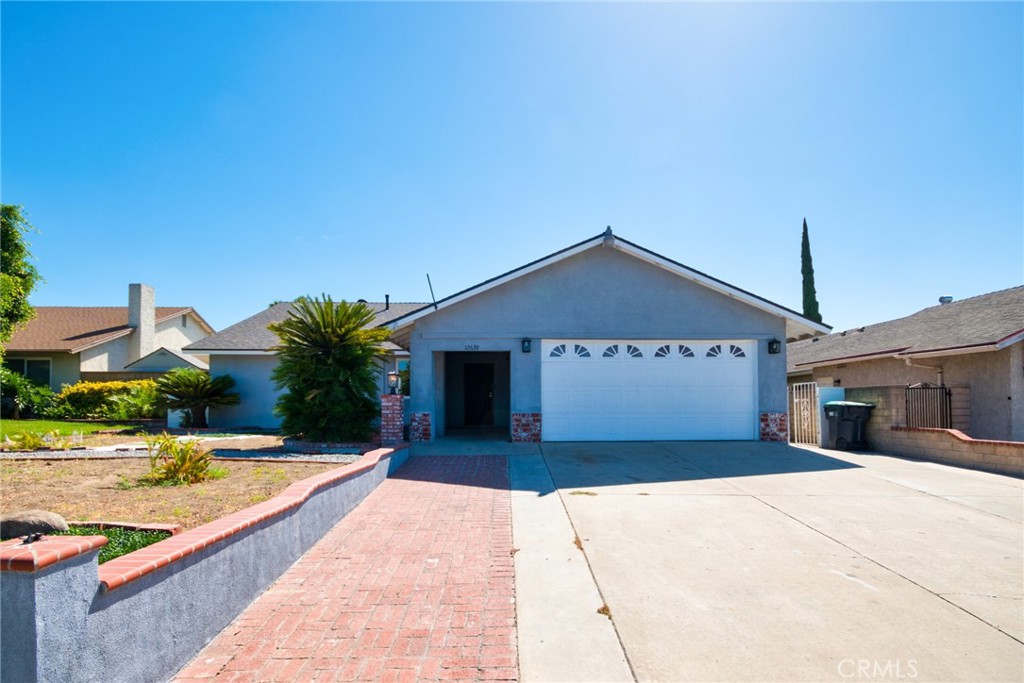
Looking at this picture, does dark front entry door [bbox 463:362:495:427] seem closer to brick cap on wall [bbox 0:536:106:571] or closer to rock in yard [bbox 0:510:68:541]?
rock in yard [bbox 0:510:68:541]

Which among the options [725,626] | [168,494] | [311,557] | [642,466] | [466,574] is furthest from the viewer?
[642,466]

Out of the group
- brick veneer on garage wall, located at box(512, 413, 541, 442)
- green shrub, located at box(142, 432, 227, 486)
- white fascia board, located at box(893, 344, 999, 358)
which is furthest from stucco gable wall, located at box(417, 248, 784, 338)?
green shrub, located at box(142, 432, 227, 486)

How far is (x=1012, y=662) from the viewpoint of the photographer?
11.4 ft

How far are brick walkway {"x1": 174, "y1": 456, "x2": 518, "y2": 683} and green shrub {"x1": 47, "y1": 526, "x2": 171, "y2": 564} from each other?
3.10 ft

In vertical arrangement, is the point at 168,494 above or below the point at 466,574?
above

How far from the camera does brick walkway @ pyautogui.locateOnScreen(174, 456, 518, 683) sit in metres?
3.40

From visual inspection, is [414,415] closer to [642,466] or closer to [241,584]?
[642,466]

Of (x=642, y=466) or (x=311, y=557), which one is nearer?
(x=311, y=557)

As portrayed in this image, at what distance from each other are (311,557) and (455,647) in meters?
2.36

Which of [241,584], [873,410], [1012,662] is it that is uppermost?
[873,410]

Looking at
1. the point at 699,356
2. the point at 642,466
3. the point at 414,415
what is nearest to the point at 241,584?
the point at 642,466

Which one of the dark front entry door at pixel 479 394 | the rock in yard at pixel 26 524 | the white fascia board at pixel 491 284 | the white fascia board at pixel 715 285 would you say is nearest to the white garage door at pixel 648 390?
the white fascia board at pixel 715 285

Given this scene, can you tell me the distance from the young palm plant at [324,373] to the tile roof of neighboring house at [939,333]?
46.4ft

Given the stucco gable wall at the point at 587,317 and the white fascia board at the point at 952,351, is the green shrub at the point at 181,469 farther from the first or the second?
the white fascia board at the point at 952,351
